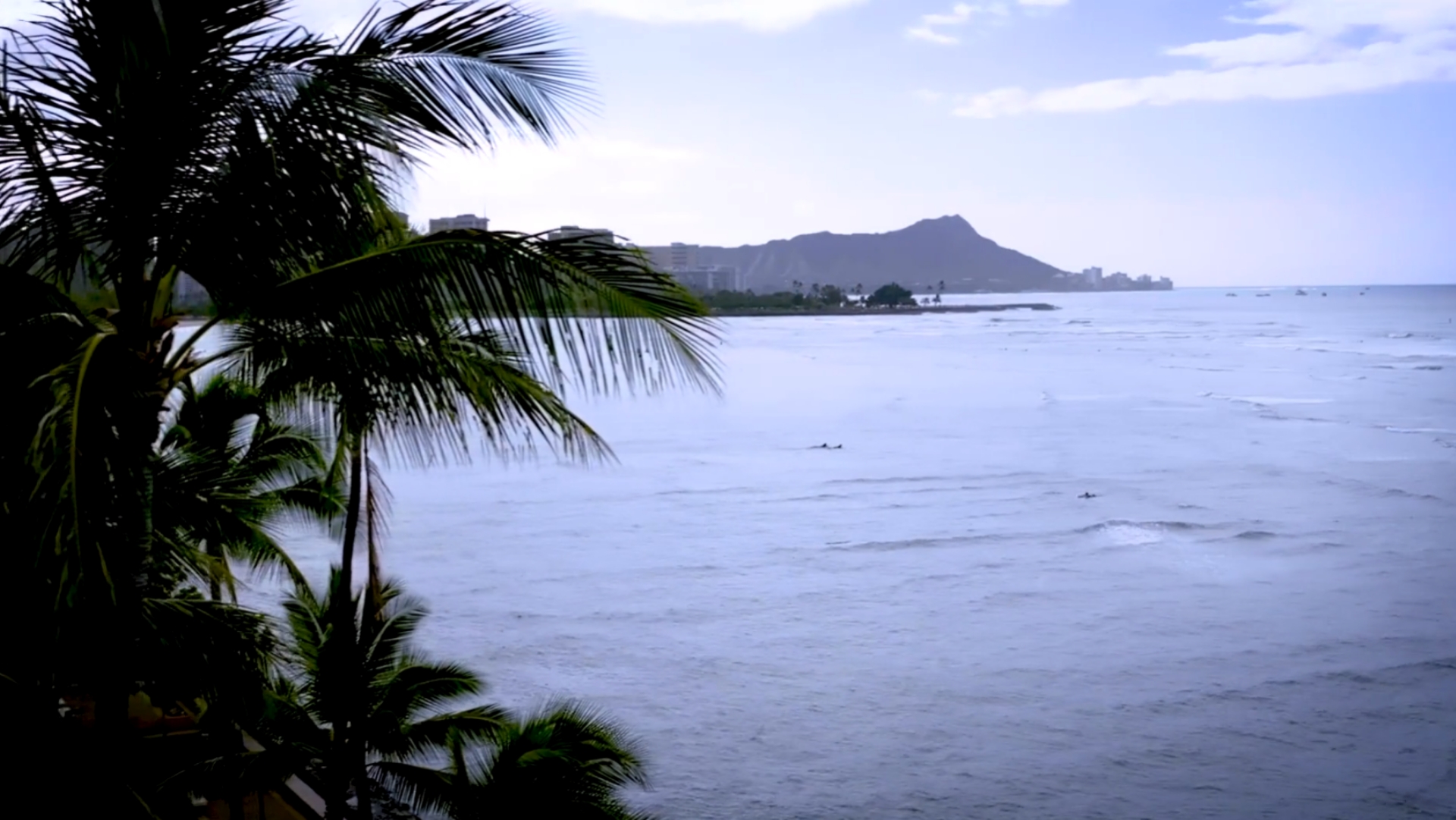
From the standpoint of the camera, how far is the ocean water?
20156mm

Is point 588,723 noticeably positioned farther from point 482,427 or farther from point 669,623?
point 669,623

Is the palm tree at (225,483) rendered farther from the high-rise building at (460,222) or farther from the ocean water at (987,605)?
the ocean water at (987,605)

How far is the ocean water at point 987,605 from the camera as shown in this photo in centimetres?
2016

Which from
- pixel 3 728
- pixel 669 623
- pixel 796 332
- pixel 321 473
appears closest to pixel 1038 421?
pixel 669 623

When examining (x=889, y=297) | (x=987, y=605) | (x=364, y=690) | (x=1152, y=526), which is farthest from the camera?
(x=889, y=297)

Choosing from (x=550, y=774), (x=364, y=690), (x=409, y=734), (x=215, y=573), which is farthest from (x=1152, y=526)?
(x=215, y=573)

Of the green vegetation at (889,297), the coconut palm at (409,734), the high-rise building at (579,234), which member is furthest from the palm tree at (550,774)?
the green vegetation at (889,297)

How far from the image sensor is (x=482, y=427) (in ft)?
17.0

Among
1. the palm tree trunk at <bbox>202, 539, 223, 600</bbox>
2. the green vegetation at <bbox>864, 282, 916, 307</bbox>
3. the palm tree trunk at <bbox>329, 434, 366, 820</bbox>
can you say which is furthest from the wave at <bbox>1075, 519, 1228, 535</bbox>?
the green vegetation at <bbox>864, 282, 916, 307</bbox>

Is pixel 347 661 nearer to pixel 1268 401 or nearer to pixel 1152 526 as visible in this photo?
pixel 1152 526

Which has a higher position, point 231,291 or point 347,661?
point 231,291

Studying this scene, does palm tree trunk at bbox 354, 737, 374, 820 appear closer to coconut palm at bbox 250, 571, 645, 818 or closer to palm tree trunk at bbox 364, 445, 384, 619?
coconut palm at bbox 250, 571, 645, 818

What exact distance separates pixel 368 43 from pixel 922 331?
466ft

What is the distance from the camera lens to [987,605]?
3027 cm
